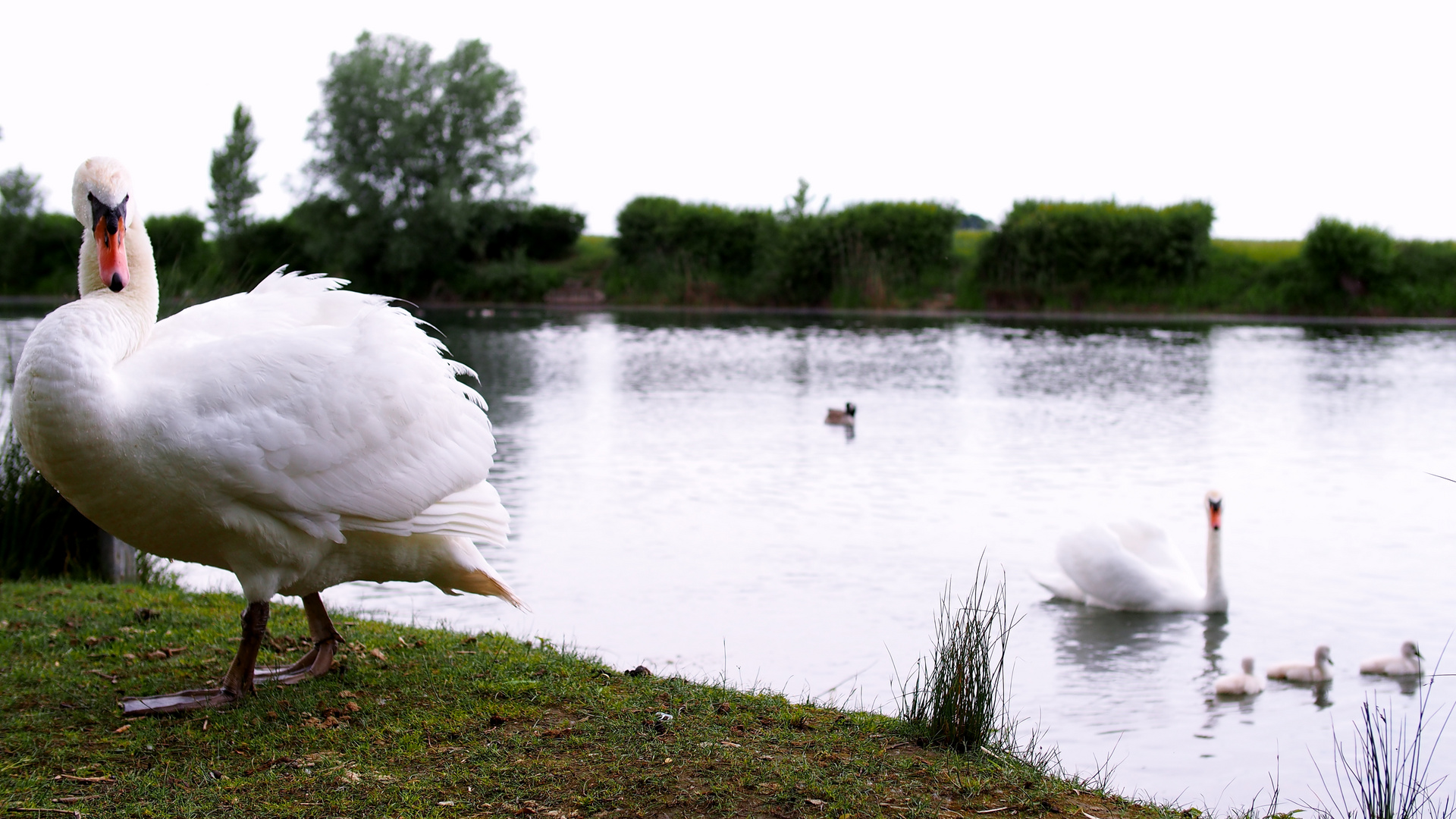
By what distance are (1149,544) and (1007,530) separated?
1.49 m

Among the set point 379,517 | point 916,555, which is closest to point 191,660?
point 379,517

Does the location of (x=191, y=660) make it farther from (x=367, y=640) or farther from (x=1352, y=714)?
(x=1352, y=714)

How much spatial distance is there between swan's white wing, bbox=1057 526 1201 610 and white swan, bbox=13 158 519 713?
4812 millimetres

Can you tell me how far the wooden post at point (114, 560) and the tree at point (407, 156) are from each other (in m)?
40.5

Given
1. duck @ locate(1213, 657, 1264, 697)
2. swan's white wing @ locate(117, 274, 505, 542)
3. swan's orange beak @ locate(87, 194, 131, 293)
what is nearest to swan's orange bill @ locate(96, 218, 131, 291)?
swan's orange beak @ locate(87, 194, 131, 293)

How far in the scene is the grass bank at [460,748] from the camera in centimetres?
345

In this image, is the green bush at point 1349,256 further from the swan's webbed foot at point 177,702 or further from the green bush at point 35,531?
the swan's webbed foot at point 177,702

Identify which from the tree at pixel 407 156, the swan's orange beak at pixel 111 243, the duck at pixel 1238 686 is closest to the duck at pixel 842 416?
the duck at pixel 1238 686

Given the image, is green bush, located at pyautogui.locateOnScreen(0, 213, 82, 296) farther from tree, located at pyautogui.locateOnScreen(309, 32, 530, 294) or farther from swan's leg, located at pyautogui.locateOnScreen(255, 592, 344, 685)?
swan's leg, located at pyautogui.locateOnScreen(255, 592, 344, 685)

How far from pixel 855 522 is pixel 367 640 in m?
5.58

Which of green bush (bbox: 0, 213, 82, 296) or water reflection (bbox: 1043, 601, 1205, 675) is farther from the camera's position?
green bush (bbox: 0, 213, 82, 296)

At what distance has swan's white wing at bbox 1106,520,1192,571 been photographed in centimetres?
849

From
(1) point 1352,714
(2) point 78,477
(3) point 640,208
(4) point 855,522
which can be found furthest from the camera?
(3) point 640,208

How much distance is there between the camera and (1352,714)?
597 centimetres
